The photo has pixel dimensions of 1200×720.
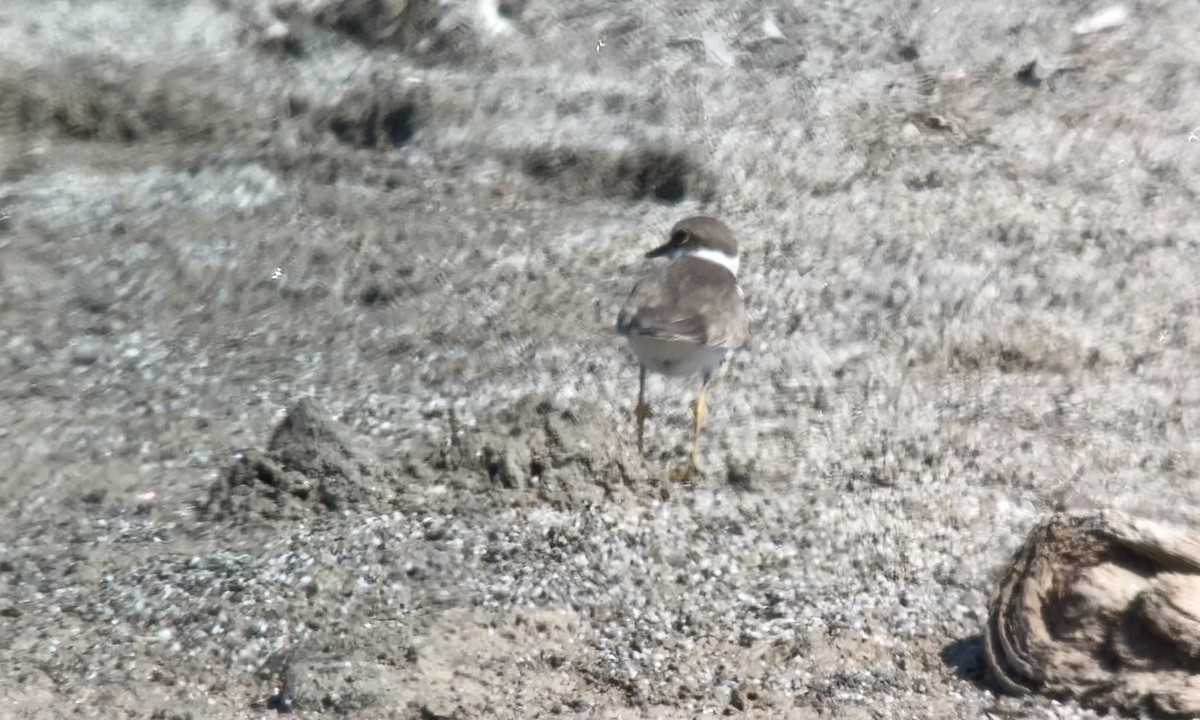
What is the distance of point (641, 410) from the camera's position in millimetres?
6371

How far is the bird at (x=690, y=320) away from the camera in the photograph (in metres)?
6.07

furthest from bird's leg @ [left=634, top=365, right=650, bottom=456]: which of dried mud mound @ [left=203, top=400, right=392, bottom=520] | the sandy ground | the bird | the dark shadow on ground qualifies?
the dark shadow on ground

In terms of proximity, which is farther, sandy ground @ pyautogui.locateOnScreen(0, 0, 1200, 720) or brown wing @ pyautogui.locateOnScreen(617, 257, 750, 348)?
brown wing @ pyautogui.locateOnScreen(617, 257, 750, 348)

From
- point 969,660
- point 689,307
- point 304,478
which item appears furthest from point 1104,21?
point 304,478

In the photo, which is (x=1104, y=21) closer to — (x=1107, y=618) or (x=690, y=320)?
(x=690, y=320)

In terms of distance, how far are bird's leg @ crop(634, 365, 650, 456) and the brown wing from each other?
33cm

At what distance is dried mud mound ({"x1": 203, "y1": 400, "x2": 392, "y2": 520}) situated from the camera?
5.99 m

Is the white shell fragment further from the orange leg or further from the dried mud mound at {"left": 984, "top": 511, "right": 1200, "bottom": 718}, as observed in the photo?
the dried mud mound at {"left": 984, "top": 511, "right": 1200, "bottom": 718}

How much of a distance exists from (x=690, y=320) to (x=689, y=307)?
0.30ft

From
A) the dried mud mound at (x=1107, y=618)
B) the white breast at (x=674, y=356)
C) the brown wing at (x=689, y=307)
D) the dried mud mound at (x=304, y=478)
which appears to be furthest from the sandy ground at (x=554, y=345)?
the brown wing at (x=689, y=307)

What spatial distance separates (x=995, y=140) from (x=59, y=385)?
4963mm

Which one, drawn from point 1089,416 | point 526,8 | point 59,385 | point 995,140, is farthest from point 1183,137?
point 59,385

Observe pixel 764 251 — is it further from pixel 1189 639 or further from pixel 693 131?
pixel 1189 639

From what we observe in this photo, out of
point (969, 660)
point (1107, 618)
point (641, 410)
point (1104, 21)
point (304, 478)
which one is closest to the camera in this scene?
point (1107, 618)
